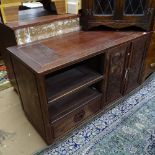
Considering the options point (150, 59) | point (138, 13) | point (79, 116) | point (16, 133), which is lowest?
point (16, 133)

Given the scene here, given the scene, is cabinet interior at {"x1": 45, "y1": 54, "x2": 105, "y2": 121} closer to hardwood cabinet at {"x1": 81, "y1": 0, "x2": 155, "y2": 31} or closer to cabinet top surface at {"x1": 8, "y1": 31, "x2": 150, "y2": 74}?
cabinet top surface at {"x1": 8, "y1": 31, "x2": 150, "y2": 74}

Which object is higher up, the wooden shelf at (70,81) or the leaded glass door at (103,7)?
the leaded glass door at (103,7)

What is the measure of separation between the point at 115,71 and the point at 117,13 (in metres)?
0.44

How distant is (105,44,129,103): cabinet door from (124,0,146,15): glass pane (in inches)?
11.8

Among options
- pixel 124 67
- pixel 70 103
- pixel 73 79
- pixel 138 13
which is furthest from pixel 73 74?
pixel 138 13

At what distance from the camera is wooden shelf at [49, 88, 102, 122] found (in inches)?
44.3

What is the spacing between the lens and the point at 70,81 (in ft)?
3.95

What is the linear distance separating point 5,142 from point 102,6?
121cm

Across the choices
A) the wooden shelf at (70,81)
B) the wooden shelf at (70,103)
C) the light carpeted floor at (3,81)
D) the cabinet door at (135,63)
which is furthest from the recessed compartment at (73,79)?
the light carpeted floor at (3,81)

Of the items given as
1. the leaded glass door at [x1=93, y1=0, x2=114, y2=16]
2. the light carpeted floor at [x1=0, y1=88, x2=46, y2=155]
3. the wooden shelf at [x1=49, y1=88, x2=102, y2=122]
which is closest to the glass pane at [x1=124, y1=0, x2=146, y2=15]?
the leaded glass door at [x1=93, y1=0, x2=114, y2=16]

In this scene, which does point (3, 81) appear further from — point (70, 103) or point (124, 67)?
point (124, 67)

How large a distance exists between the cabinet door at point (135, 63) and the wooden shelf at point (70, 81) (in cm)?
33

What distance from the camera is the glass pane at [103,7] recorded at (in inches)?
52.3

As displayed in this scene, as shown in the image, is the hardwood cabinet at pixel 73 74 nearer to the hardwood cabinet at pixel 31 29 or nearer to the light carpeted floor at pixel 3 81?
the hardwood cabinet at pixel 31 29
